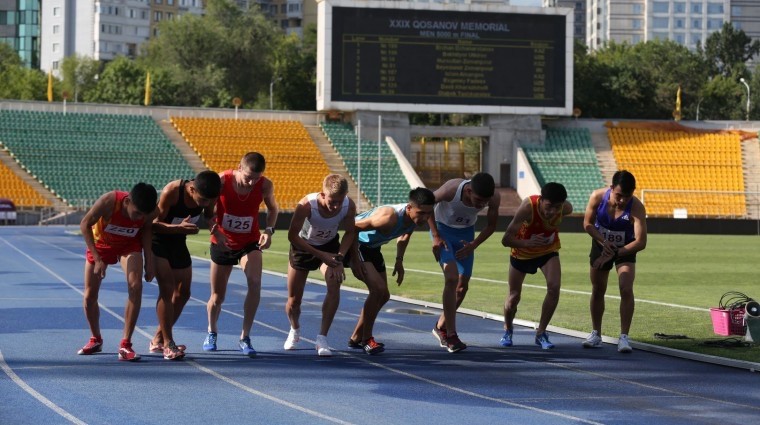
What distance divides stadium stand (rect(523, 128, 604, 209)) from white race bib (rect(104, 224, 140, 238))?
47.1 metres

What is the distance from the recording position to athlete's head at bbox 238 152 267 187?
452 inches

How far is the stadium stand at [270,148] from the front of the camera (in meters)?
57.8

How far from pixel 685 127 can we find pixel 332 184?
58192mm

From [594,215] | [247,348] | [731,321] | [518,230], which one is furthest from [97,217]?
[731,321]

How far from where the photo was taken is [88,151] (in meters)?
59.2

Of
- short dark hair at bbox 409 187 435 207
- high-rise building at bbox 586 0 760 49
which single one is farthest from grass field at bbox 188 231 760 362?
high-rise building at bbox 586 0 760 49

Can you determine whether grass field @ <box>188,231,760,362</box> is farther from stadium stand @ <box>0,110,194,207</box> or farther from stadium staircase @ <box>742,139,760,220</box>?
stadium staircase @ <box>742,139,760,220</box>

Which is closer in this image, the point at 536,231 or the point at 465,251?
the point at 465,251

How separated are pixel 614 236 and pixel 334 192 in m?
3.27

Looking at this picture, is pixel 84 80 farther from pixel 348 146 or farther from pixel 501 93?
pixel 501 93

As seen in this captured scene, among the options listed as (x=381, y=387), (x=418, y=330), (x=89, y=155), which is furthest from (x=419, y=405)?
(x=89, y=155)

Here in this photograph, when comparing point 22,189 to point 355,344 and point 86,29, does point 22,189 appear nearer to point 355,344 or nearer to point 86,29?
point 355,344

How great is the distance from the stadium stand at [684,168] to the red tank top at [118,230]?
155ft

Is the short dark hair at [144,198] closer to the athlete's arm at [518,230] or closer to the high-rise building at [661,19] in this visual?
the athlete's arm at [518,230]
